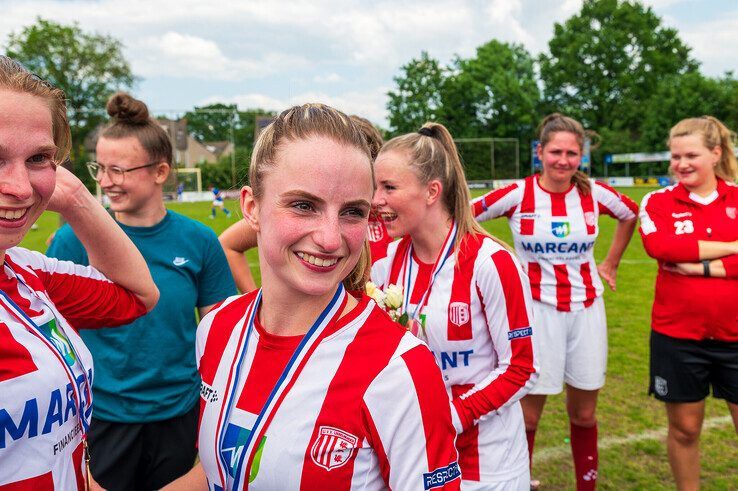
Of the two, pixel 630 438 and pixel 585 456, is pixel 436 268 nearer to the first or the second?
pixel 585 456

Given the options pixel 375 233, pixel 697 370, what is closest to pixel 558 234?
pixel 697 370

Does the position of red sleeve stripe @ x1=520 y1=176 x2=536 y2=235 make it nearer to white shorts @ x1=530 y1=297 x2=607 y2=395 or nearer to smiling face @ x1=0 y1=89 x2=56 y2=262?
white shorts @ x1=530 y1=297 x2=607 y2=395

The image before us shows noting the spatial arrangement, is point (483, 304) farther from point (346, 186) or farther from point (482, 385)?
point (346, 186)

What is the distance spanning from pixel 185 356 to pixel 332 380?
1698mm

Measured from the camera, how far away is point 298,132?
1561mm

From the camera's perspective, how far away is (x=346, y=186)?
149 centimetres

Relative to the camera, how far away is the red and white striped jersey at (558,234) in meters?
4.53

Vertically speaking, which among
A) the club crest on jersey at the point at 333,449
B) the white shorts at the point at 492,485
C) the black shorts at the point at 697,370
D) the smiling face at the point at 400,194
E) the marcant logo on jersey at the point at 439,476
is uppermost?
the smiling face at the point at 400,194

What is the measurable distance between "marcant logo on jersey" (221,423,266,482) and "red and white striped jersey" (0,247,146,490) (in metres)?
0.41

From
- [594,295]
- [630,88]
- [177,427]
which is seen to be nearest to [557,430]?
[594,295]

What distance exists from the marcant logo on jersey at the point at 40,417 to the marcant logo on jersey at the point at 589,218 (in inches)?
159

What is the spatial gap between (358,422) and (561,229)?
3551 mm

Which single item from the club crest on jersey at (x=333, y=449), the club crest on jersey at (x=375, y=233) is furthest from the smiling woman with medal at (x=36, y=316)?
the club crest on jersey at (x=375, y=233)

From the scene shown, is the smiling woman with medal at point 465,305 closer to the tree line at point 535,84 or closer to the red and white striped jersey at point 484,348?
the red and white striped jersey at point 484,348
